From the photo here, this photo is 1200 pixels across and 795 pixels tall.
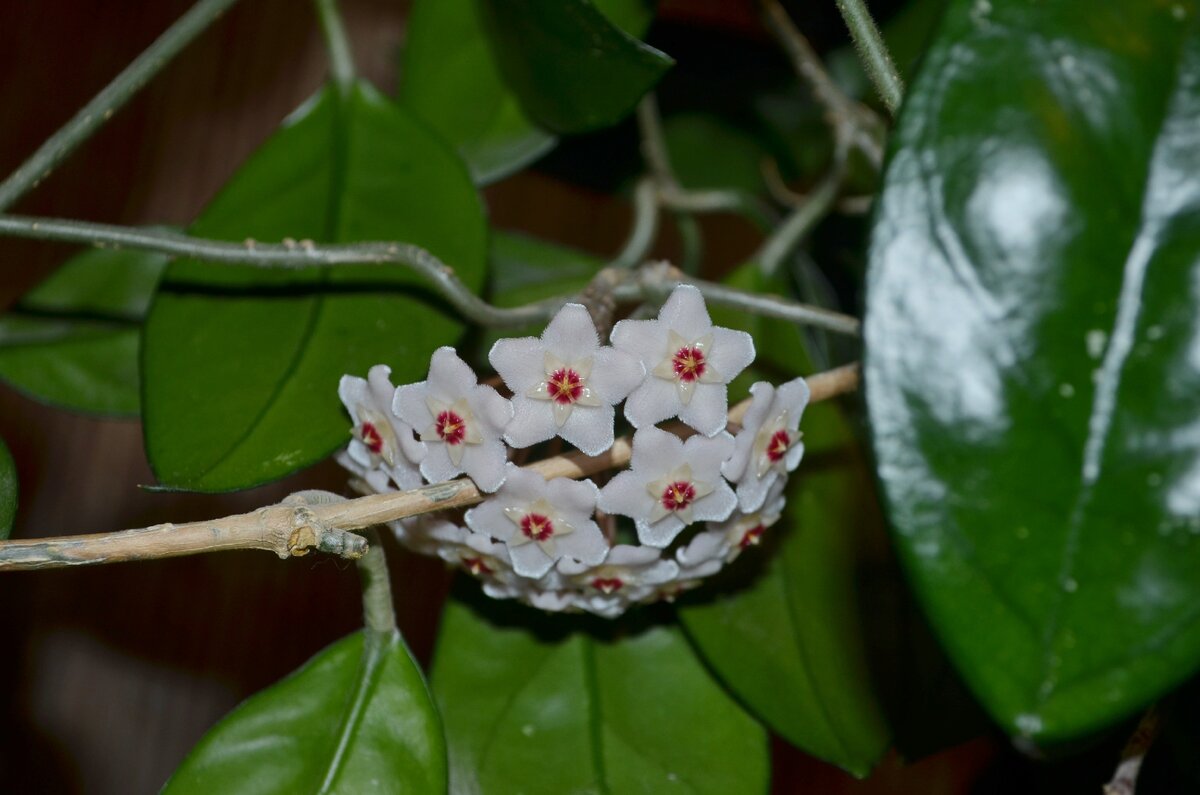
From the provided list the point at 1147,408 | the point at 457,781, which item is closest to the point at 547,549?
the point at 457,781

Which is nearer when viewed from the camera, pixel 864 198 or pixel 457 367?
pixel 457 367

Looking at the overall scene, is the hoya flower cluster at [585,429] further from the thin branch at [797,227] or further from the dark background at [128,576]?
the dark background at [128,576]

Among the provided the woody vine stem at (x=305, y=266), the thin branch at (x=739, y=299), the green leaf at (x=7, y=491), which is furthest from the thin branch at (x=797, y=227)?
the green leaf at (x=7, y=491)

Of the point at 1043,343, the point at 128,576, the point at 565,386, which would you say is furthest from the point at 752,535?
the point at 128,576

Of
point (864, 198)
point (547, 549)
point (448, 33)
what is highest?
point (448, 33)

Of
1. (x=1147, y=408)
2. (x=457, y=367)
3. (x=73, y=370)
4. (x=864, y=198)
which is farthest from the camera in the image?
(x=864, y=198)

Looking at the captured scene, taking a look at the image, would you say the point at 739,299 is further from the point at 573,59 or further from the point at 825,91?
the point at 825,91

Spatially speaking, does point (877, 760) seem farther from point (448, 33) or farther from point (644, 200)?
point (448, 33)
